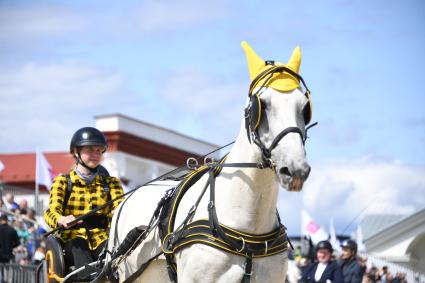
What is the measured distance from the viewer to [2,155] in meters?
45.6

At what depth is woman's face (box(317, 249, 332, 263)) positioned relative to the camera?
49.4ft

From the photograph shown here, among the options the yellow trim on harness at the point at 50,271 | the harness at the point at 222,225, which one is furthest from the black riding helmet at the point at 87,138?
the harness at the point at 222,225

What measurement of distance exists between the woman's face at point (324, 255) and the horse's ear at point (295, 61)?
788cm

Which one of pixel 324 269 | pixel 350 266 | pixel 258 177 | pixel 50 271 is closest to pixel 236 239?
pixel 258 177

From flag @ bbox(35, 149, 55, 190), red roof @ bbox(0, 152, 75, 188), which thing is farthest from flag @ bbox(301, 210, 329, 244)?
red roof @ bbox(0, 152, 75, 188)

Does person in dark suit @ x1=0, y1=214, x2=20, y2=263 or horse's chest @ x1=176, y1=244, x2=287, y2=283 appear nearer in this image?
horse's chest @ x1=176, y1=244, x2=287, y2=283

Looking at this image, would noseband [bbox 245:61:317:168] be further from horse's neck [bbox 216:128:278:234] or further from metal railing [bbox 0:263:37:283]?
metal railing [bbox 0:263:37:283]

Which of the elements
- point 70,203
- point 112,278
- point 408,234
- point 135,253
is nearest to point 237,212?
point 135,253

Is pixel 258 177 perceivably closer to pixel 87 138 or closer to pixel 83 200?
pixel 87 138

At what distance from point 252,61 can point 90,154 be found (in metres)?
2.88

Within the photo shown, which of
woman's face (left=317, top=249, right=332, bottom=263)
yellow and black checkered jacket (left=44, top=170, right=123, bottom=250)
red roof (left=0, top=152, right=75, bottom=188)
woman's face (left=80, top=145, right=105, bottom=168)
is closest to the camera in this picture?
yellow and black checkered jacket (left=44, top=170, right=123, bottom=250)

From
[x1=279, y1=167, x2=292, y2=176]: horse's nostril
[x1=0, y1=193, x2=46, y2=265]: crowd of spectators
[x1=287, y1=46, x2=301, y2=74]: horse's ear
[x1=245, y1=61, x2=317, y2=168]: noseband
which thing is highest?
[x1=0, y1=193, x2=46, y2=265]: crowd of spectators

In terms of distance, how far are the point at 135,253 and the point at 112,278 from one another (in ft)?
1.97

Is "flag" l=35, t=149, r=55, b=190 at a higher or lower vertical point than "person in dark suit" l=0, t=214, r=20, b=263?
higher
